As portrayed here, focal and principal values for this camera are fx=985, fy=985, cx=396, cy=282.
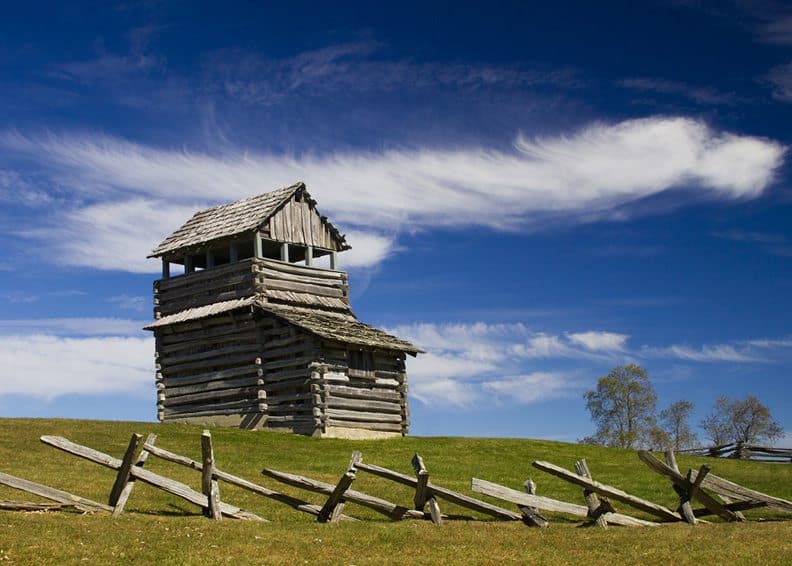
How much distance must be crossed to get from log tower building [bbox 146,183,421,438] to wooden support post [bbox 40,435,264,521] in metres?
18.6

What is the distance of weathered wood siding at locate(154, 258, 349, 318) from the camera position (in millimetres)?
39656

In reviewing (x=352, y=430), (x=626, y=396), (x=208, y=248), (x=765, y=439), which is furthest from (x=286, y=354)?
(x=765, y=439)

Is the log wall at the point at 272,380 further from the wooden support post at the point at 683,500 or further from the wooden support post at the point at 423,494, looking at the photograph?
the wooden support post at the point at 683,500

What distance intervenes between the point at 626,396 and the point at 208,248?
30965 millimetres

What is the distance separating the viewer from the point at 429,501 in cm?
1859

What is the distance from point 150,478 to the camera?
17.7m

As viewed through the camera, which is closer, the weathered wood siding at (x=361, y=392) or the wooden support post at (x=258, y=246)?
the weathered wood siding at (x=361, y=392)

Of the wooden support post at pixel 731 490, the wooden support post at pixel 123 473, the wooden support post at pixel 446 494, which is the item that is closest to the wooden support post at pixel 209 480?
the wooden support post at pixel 123 473

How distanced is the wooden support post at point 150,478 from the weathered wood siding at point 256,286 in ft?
69.8

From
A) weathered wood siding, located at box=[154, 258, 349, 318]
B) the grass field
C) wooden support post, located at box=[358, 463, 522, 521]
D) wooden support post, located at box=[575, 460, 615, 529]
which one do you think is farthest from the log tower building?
wooden support post, located at box=[575, 460, 615, 529]

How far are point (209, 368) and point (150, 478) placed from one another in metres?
22.8

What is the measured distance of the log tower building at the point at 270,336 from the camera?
37688mm

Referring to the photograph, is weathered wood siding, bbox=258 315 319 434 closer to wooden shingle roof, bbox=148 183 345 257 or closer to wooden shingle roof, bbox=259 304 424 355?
wooden shingle roof, bbox=259 304 424 355

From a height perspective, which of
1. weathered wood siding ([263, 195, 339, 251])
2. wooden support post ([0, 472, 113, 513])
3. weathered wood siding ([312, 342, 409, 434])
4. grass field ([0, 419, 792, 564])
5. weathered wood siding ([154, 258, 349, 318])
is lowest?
grass field ([0, 419, 792, 564])
